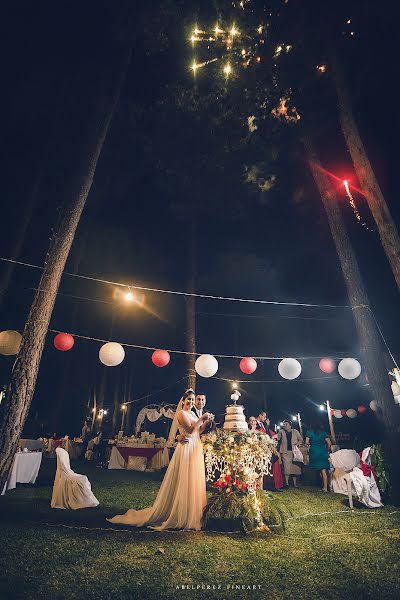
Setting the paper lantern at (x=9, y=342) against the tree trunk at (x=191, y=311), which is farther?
the tree trunk at (x=191, y=311)

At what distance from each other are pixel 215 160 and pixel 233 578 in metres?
12.3

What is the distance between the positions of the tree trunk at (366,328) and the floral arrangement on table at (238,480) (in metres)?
3.98

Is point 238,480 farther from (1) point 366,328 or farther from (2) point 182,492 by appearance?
(1) point 366,328

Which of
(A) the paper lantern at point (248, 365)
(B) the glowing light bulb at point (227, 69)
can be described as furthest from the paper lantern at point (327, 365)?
(B) the glowing light bulb at point (227, 69)

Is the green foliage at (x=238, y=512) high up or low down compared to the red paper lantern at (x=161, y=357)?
down

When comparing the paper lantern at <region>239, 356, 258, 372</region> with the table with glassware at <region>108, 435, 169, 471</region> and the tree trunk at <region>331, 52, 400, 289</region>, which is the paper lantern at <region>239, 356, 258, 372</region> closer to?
the tree trunk at <region>331, 52, 400, 289</region>

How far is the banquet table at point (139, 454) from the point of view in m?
13.5

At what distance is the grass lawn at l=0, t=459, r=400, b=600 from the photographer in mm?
3068

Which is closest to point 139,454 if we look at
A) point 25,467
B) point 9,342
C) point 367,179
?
point 25,467

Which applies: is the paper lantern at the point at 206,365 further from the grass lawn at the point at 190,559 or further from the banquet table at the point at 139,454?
the banquet table at the point at 139,454

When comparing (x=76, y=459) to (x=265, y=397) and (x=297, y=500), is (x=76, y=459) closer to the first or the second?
(x=297, y=500)

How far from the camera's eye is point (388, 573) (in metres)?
3.51

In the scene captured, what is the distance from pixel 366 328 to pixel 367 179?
3709 millimetres

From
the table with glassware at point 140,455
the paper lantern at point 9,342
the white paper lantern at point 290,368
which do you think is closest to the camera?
the paper lantern at point 9,342
